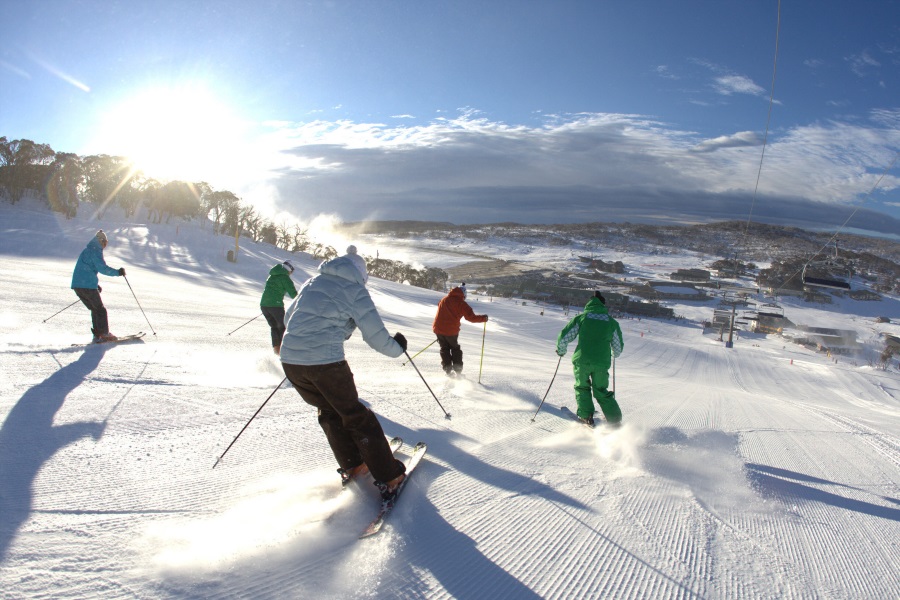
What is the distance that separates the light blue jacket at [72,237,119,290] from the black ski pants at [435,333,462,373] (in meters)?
5.22

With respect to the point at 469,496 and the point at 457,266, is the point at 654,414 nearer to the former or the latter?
the point at 469,496

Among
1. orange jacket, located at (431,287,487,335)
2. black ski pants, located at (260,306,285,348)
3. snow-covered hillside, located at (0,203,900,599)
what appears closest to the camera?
snow-covered hillside, located at (0,203,900,599)

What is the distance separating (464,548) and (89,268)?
7.80m

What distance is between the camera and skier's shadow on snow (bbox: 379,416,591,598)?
7.70 feet

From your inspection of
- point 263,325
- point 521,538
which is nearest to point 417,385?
point 521,538

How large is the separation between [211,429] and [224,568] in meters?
2.06

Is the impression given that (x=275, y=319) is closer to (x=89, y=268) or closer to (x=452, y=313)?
(x=89, y=268)

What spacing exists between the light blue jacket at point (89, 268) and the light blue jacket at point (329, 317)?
236 inches

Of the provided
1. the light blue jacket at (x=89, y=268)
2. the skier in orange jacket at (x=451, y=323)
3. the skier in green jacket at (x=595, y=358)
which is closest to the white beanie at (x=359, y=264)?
the skier in green jacket at (x=595, y=358)

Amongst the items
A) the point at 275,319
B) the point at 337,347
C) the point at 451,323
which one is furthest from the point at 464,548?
the point at 275,319

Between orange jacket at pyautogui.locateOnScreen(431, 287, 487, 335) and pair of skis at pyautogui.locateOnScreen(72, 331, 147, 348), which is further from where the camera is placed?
orange jacket at pyautogui.locateOnScreen(431, 287, 487, 335)

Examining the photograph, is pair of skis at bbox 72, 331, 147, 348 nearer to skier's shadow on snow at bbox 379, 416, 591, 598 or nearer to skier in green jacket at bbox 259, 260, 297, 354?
skier in green jacket at bbox 259, 260, 297, 354

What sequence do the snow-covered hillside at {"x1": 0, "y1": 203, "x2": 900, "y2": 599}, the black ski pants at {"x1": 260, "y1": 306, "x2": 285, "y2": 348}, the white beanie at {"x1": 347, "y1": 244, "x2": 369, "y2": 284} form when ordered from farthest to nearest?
1. the black ski pants at {"x1": 260, "y1": 306, "x2": 285, "y2": 348}
2. the white beanie at {"x1": 347, "y1": 244, "x2": 369, "y2": 284}
3. the snow-covered hillside at {"x1": 0, "y1": 203, "x2": 900, "y2": 599}

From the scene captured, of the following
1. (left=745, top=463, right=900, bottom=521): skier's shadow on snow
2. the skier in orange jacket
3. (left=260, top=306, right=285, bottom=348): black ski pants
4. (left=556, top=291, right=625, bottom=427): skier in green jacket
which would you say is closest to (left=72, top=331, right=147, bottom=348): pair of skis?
(left=260, top=306, right=285, bottom=348): black ski pants
